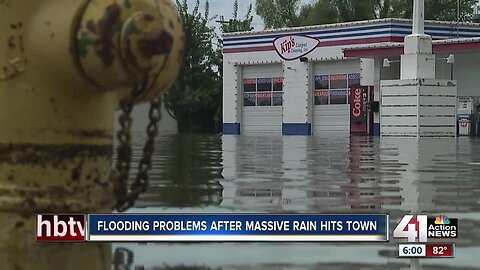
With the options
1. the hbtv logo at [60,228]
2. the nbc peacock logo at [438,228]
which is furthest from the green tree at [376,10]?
the hbtv logo at [60,228]

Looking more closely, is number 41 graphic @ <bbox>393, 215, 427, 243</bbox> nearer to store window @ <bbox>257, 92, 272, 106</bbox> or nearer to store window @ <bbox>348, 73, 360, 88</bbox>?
store window @ <bbox>348, 73, 360, 88</bbox>

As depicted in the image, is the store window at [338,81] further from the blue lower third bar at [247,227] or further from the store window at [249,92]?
the blue lower third bar at [247,227]

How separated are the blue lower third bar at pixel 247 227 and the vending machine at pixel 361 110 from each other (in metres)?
30.7

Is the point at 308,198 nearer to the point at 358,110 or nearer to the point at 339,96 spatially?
the point at 358,110

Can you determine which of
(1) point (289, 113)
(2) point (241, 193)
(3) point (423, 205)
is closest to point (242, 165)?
(2) point (241, 193)

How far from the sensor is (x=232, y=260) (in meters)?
3.94

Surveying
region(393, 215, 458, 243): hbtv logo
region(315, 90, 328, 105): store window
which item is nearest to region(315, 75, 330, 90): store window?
region(315, 90, 328, 105): store window

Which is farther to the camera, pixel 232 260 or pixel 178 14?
pixel 232 260

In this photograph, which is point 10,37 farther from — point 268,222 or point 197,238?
point 268,222

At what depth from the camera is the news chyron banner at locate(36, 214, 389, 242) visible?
8.30 ft

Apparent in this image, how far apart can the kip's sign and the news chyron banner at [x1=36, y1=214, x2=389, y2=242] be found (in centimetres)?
3397

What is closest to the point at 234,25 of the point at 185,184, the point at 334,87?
the point at 334,87

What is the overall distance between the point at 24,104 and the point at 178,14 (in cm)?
39

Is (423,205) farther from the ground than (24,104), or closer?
closer
